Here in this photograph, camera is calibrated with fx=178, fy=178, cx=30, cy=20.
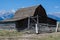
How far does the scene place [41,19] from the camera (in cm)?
3619

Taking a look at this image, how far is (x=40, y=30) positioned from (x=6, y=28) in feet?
27.9

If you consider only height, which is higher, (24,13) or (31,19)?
(24,13)

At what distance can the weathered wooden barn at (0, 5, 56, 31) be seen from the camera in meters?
33.8

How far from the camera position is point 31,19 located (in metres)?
34.3

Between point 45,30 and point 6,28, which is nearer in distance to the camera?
point 45,30

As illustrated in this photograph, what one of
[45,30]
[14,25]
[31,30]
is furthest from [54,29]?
[14,25]

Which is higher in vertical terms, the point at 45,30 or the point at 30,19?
the point at 30,19

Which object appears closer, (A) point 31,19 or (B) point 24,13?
(A) point 31,19

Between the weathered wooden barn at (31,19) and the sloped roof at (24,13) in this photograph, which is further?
the sloped roof at (24,13)

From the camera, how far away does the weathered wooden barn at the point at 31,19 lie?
33.8m

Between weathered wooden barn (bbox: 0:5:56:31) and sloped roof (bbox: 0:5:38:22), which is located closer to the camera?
weathered wooden barn (bbox: 0:5:56:31)

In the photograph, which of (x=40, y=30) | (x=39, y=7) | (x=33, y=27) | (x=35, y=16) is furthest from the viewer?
(x=39, y=7)

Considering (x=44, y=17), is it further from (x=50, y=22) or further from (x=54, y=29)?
(x=54, y=29)

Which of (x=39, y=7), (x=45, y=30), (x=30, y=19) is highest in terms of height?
(x=39, y=7)
